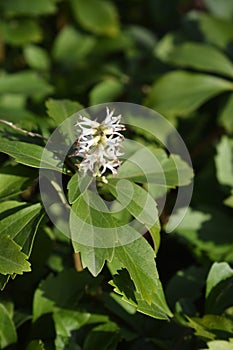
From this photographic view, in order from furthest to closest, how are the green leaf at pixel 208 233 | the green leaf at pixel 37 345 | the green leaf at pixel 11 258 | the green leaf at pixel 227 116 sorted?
the green leaf at pixel 227 116, the green leaf at pixel 208 233, the green leaf at pixel 37 345, the green leaf at pixel 11 258

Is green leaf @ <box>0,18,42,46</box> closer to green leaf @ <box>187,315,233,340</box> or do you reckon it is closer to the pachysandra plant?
the pachysandra plant

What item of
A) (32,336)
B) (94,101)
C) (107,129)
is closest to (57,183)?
(107,129)

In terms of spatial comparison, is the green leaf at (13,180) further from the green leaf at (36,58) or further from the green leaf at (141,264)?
the green leaf at (36,58)

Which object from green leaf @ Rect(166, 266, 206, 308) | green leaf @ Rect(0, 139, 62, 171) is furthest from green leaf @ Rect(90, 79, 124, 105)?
green leaf @ Rect(0, 139, 62, 171)

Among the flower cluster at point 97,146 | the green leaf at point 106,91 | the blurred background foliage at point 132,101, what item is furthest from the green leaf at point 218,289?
the green leaf at point 106,91

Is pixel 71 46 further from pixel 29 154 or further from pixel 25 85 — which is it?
pixel 29 154

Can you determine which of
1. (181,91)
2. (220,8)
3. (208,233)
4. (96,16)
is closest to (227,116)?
(181,91)
